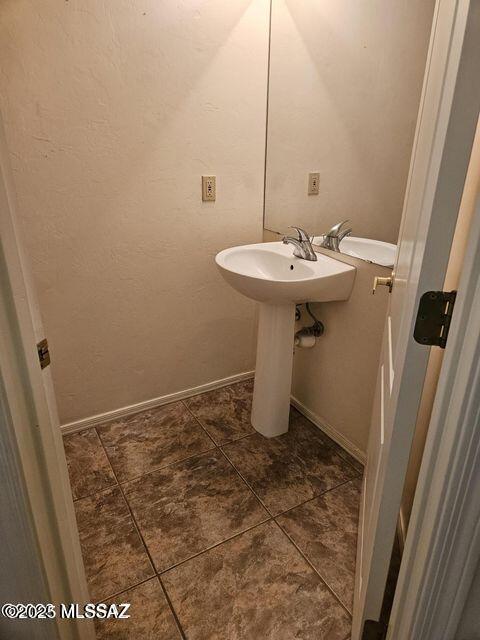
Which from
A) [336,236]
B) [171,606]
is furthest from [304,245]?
[171,606]

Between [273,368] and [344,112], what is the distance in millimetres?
1131

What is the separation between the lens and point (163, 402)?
7.36ft

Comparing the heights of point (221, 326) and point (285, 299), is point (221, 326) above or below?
below

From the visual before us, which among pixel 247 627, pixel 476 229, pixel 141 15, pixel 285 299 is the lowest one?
pixel 247 627

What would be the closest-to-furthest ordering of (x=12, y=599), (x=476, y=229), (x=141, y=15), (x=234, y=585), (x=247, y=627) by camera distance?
(x=476, y=229) → (x=12, y=599) → (x=247, y=627) → (x=234, y=585) → (x=141, y=15)

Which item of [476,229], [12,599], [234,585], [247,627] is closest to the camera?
[476,229]

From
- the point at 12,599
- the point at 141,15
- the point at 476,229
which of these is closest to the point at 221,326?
the point at 141,15

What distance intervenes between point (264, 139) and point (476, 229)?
168 cm

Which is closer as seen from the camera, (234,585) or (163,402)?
(234,585)

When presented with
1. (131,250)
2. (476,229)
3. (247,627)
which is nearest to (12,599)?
(247,627)

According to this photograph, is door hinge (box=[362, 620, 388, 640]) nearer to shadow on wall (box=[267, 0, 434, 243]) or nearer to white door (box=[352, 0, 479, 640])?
white door (box=[352, 0, 479, 640])

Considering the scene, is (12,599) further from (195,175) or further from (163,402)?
(195,175)

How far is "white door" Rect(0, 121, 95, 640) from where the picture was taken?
65 centimetres

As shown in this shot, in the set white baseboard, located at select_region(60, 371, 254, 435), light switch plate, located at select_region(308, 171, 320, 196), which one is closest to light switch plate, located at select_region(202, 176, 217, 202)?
light switch plate, located at select_region(308, 171, 320, 196)
